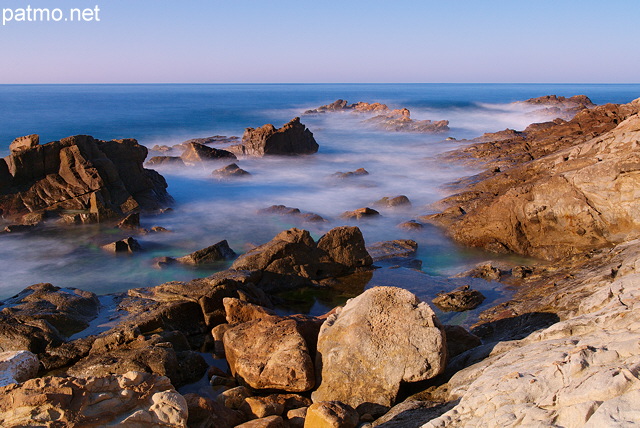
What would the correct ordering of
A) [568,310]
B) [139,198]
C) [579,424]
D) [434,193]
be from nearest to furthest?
1. [579,424]
2. [568,310]
3. [139,198]
4. [434,193]

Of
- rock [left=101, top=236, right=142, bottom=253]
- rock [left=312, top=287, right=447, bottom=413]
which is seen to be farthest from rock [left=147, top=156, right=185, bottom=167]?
rock [left=312, top=287, right=447, bottom=413]

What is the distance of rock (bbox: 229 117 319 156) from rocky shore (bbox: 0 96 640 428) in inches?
723

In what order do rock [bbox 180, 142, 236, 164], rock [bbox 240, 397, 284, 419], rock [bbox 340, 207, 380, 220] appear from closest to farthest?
rock [bbox 240, 397, 284, 419] < rock [bbox 340, 207, 380, 220] < rock [bbox 180, 142, 236, 164]

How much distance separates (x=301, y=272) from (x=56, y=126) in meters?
56.3

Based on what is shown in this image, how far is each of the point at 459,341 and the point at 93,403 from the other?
5.12 metres

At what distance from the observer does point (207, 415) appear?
20.4ft

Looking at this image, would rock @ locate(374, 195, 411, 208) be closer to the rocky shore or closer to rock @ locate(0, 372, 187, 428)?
the rocky shore

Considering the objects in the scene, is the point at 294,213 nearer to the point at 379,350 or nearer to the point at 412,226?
the point at 412,226

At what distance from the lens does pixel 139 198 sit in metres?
22.1

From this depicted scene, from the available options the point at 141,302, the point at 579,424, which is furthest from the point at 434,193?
the point at 579,424

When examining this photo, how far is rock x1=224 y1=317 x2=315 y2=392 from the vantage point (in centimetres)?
732

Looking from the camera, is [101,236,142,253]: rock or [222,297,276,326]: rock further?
[101,236,142,253]: rock

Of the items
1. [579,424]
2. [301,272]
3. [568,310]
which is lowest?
[301,272]

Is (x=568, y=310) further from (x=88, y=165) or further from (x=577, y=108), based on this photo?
(x=577, y=108)
